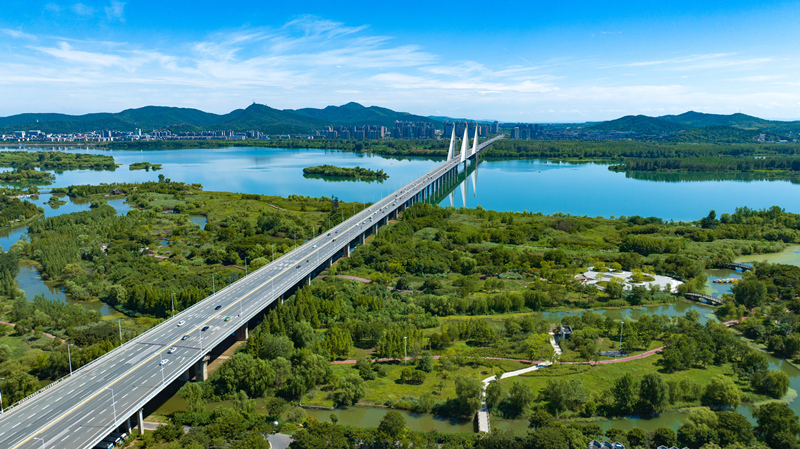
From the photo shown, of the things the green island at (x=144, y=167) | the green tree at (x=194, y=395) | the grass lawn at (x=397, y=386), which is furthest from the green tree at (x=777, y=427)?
the green island at (x=144, y=167)

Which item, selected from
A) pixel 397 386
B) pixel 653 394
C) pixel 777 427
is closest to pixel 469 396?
pixel 397 386

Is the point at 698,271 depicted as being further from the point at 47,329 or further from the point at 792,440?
the point at 47,329

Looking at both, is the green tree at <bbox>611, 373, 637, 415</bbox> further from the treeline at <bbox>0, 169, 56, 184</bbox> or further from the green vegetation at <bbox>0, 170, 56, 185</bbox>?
the treeline at <bbox>0, 169, 56, 184</bbox>

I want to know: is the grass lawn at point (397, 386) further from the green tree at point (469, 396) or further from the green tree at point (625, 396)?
the green tree at point (625, 396)

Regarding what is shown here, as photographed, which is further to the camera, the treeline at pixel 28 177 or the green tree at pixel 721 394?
the treeline at pixel 28 177

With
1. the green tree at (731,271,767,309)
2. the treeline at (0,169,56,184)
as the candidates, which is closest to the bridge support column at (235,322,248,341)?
the green tree at (731,271,767,309)

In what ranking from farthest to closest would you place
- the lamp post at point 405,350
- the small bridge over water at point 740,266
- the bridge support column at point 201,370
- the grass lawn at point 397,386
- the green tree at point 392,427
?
the small bridge over water at point 740,266 → the lamp post at point 405,350 → the bridge support column at point 201,370 → the grass lawn at point 397,386 → the green tree at point 392,427
